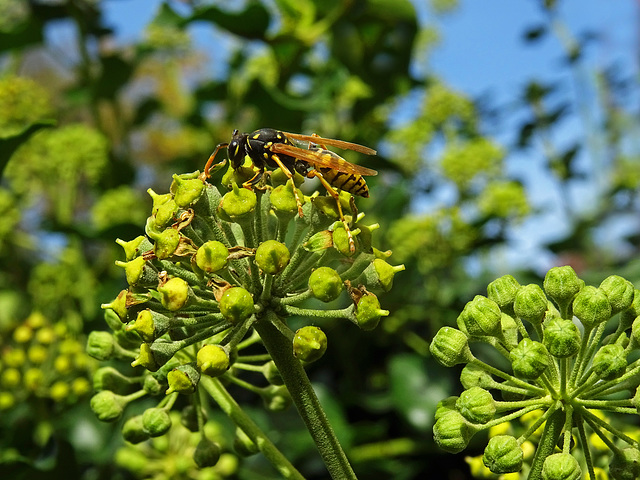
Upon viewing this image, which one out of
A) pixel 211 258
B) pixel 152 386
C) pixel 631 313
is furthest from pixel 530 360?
pixel 152 386

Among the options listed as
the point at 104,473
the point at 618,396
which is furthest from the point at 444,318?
the point at 104,473

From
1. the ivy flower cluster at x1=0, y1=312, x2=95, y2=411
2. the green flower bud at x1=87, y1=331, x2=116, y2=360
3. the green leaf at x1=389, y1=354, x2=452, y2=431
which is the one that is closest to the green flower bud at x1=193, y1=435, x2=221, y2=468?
the green flower bud at x1=87, y1=331, x2=116, y2=360

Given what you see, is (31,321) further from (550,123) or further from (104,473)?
(550,123)

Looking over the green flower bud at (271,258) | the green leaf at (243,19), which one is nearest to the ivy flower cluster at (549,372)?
the green flower bud at (271,258)

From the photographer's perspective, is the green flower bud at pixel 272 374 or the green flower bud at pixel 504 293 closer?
the green flower bud at pixel 504 293

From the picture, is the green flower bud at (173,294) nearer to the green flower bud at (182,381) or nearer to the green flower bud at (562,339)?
the green flower bud at (182,381)

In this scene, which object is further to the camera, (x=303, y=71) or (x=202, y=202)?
(x=303, y=71)

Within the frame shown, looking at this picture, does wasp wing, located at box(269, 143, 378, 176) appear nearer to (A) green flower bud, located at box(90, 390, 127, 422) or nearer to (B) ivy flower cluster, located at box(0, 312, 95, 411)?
A: (A) green flower bud, located at box(90, 390, 127, 422)
